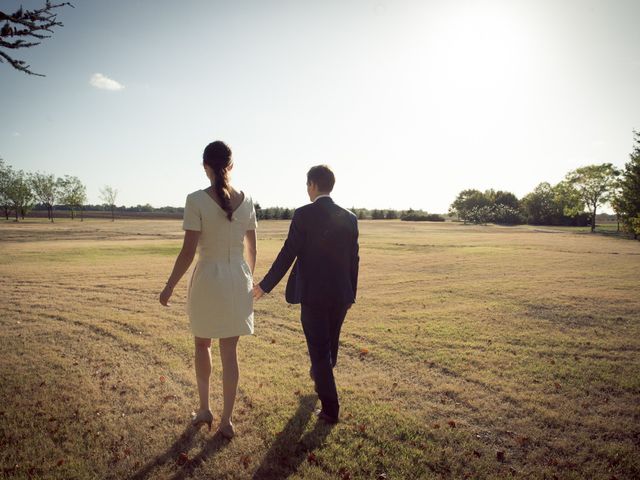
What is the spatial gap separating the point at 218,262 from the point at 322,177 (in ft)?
5.21

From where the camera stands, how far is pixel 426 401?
5094 millimetres

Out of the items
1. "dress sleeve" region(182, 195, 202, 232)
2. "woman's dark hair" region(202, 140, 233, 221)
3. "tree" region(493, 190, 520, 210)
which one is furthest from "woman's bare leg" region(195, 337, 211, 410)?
"tree" region(493, 190, 520, 210)

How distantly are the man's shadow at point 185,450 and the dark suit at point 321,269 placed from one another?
1.34 metres

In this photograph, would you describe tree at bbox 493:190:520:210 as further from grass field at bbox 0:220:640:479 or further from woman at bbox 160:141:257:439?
woman at bbox 160:141:257:439

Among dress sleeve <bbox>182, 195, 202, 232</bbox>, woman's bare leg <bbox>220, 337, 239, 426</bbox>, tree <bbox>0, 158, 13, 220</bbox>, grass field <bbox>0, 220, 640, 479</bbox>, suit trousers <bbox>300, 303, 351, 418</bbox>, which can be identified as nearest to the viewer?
dress sleeve <bbox>182, 195, 202, 232</bbox>

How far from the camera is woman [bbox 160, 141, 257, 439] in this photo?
3512mm

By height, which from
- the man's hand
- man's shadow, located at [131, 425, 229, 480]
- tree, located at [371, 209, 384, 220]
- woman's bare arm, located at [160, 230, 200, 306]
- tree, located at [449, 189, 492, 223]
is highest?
tree, located at [449, 189, 492, 223]

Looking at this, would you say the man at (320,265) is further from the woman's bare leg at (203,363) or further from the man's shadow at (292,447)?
the woman's bare leg at (203,363)

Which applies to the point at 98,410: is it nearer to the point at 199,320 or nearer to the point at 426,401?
the point at 199,320

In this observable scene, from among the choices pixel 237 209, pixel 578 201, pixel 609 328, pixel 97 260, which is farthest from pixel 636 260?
pixel 578 201

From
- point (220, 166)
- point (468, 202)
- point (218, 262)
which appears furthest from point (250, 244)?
point (468, 202)

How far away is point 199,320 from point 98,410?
2.42 meters

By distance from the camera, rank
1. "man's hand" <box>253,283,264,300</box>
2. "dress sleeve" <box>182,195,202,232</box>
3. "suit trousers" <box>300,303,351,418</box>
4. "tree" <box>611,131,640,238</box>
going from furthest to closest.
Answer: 1. "tree" <box>611,131,640,238</box>
2. "man's hand" <box>253,283,264,300</box>
3. "suit trousers" <box>300,303,351,418</box>
4. "dress sleeve" <box>182,195,202,232</box>

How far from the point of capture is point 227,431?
13.4 feet
